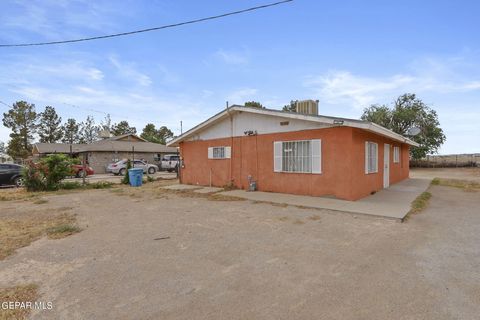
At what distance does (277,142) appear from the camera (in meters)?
10.6

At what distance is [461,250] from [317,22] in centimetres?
853

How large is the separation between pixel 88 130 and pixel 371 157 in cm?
5592

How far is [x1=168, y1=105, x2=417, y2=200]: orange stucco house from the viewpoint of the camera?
8.79 metres

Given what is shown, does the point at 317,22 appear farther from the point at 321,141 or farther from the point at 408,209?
the point at 408,209

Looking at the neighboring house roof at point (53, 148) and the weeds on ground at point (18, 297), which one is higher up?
the neighboring house roof at point (53, 148)

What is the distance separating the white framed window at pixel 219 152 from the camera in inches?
491

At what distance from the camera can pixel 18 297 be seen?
297cm

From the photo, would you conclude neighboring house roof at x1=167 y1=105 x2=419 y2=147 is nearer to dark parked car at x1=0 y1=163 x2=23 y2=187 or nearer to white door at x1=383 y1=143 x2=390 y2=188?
white door at x1=383 y1=143 x2=390 y2=188

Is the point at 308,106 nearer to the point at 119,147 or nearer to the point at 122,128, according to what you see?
the point at 119,147

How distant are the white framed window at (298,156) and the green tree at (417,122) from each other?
1011 inches

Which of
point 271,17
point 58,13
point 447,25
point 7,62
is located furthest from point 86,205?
point 447,25

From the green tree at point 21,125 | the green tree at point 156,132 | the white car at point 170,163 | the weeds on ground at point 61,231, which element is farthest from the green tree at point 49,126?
the weeds on ground at point 61,231

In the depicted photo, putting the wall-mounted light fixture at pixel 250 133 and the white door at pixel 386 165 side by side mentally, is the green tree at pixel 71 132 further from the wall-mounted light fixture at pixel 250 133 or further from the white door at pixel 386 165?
the white door at pixel 386 165

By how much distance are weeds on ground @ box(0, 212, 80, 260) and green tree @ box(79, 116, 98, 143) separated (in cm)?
5173
